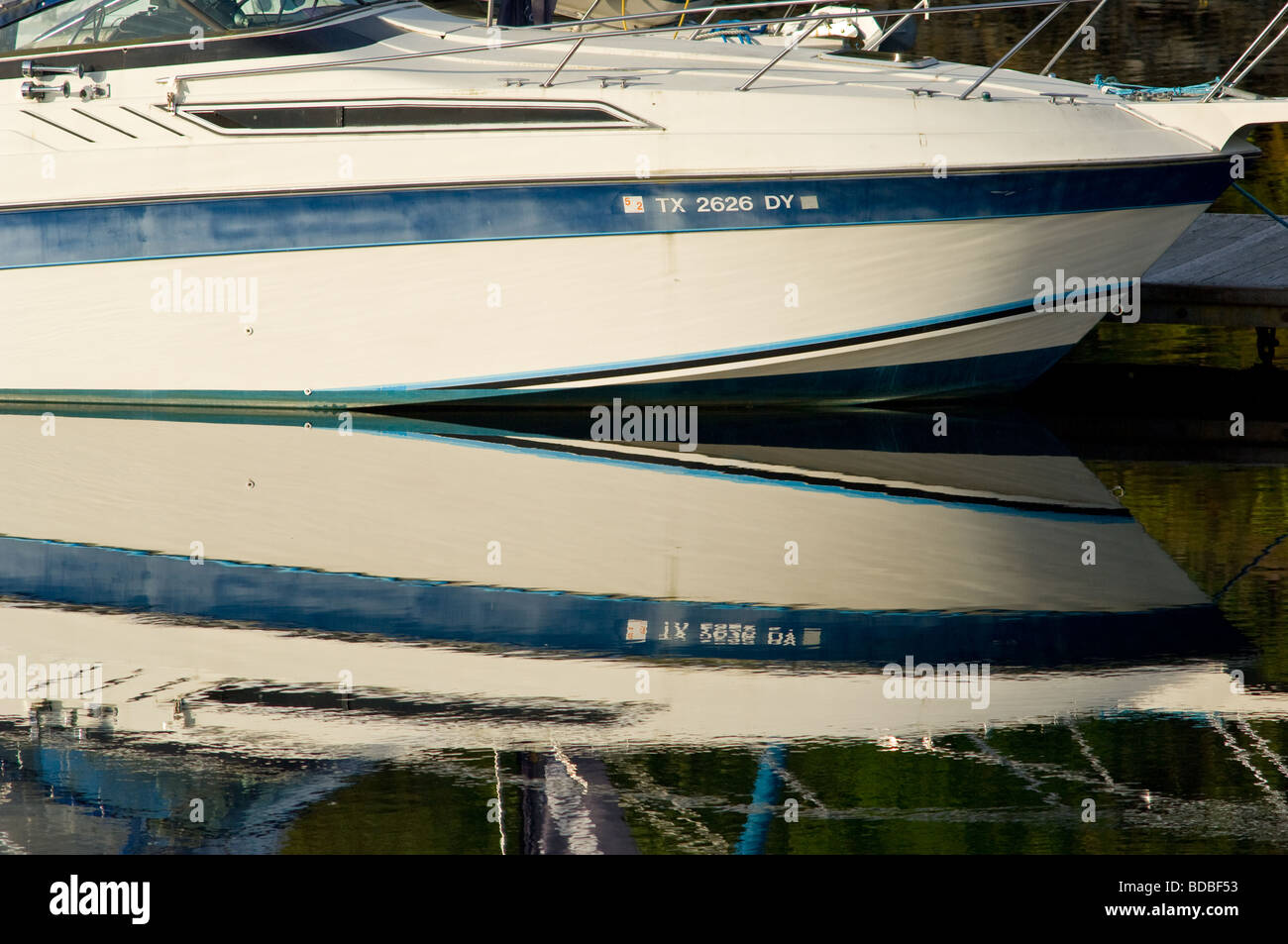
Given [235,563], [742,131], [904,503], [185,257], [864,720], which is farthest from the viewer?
[185,257]

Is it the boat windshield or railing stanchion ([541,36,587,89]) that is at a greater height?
the boat windshield

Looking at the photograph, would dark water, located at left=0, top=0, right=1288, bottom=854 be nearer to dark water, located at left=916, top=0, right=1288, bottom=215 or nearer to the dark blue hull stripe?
the dark blue hull stripe

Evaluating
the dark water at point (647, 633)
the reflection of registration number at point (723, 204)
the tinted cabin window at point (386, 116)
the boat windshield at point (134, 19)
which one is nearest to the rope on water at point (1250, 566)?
the dark water at point (647, 633)

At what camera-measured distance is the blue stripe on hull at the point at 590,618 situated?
5.19 m

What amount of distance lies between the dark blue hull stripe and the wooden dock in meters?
0.89

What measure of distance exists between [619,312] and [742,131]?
1.04 meters

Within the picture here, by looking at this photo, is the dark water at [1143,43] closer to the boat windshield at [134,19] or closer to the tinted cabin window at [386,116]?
the tinted cabin window at [386,116]

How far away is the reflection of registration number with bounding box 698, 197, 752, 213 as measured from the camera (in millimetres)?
7453

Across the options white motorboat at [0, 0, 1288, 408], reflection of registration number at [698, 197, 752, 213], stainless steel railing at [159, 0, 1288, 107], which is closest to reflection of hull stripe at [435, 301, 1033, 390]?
white motorboat at [0, 0, 1288, 408]

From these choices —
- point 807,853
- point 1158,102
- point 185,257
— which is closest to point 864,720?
point 807,853

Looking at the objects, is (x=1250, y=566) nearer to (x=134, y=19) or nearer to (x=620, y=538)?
(x=620, y=538)
